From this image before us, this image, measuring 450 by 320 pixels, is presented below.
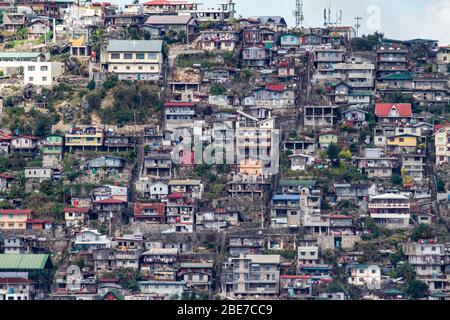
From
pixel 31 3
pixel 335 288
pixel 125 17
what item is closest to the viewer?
pixel 335 288

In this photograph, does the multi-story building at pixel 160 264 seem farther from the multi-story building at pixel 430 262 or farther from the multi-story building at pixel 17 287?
the multi-story building at pixel 430 262

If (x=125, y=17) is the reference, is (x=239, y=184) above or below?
below

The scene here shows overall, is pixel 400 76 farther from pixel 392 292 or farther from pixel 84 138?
pixel 392 292

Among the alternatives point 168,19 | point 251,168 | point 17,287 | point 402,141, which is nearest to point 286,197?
point 251,168

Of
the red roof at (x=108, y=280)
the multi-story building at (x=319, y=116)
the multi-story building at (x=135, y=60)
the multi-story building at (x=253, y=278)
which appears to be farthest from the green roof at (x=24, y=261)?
the multi-story building at (x=135, y=60)

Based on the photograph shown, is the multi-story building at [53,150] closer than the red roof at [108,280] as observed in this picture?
No
